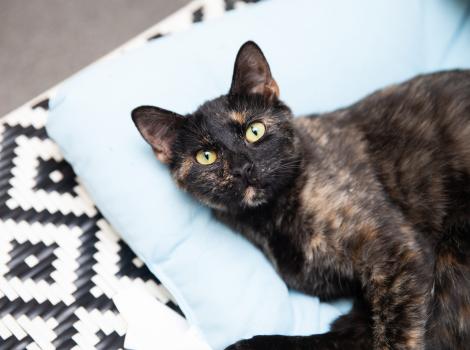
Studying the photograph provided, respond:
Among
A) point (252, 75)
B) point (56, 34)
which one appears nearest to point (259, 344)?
point (252, 75)

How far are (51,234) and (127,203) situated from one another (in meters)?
0.35

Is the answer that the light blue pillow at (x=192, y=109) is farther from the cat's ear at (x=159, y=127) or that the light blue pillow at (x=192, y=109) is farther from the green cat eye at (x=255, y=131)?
the green cat eye at (x=255, y=131)

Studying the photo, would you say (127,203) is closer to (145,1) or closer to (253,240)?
(253,240)

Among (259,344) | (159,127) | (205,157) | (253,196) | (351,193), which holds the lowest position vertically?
(259,344)

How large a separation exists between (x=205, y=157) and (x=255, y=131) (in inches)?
6.7

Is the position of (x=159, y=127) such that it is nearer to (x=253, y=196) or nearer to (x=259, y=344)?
(x=253, y=196)

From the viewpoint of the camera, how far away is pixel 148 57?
1.77m

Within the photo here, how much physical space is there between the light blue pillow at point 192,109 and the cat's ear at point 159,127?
112 mm

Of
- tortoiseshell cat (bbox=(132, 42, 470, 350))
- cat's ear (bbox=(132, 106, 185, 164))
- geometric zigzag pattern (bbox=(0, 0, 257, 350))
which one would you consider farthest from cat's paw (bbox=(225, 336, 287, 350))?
cat's ear (bbox=(132, 106, 185, 164))

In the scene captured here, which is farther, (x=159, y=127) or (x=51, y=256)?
(x=51, y=256)

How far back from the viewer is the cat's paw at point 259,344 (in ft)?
4.86

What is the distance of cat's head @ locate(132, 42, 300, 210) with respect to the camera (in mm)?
1417

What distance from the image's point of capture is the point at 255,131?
4.87 ft

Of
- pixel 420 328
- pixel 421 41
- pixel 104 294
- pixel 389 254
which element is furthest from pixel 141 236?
pixel 421 41
